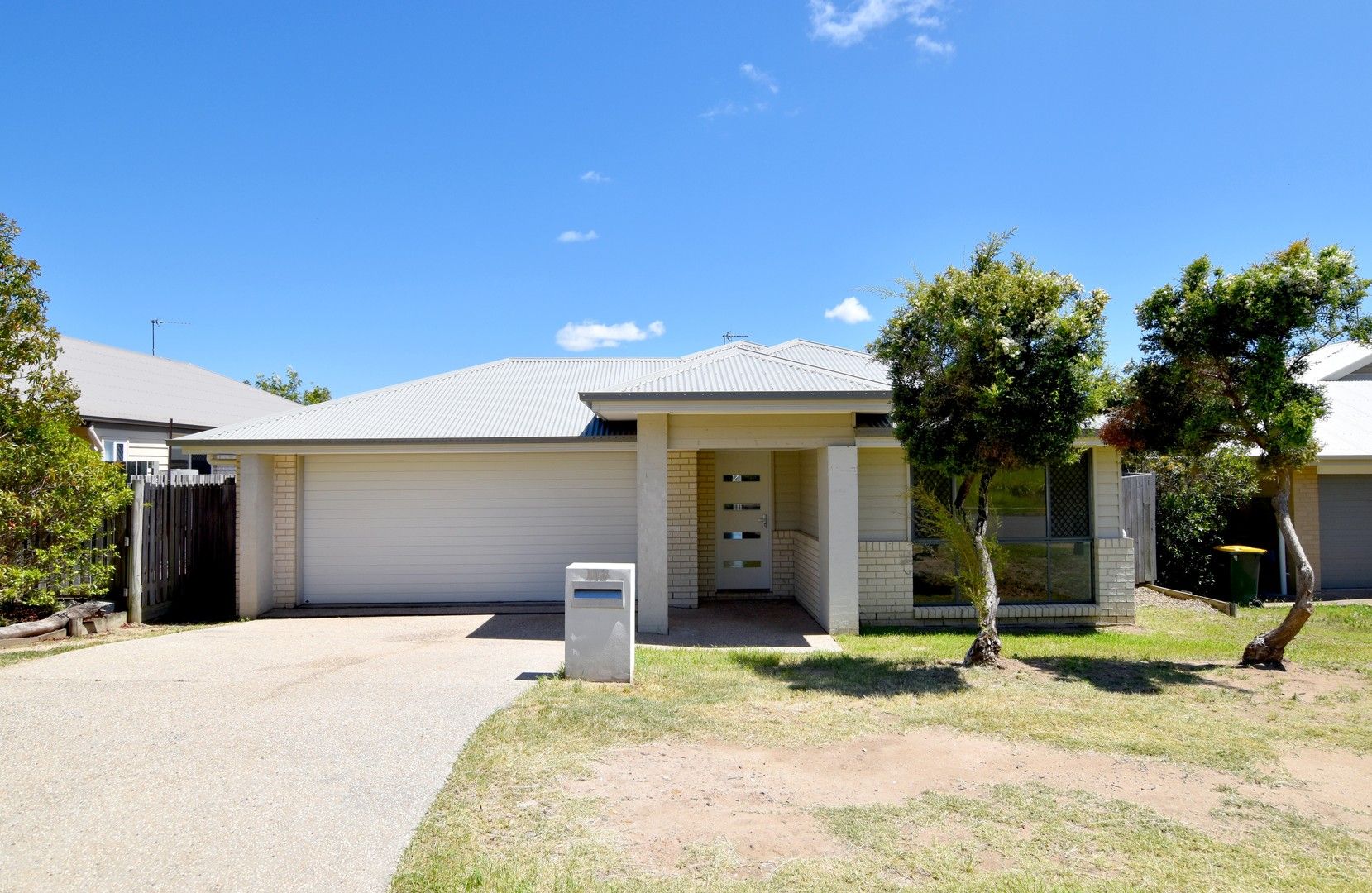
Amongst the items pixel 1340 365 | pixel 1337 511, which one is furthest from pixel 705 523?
pixel 1340 365

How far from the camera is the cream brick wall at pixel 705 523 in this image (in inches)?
502

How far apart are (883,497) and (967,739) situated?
5.17 m

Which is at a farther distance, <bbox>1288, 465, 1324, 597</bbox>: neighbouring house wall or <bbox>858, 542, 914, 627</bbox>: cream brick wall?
<bbox>1288, 465, 1324, 597</bbox>: neighbouring house wall

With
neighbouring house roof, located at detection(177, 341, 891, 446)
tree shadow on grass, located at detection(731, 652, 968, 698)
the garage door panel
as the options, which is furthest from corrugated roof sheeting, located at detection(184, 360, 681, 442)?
the garage door panel

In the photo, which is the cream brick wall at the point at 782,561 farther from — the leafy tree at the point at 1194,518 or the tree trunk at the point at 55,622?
the tree trunk at the point at 55,622

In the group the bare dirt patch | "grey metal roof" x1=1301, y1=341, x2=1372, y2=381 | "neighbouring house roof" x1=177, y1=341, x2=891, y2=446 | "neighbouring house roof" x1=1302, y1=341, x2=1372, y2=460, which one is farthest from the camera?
"grey metal roof" x1=1301, y1=341, x2=1372, y2=381

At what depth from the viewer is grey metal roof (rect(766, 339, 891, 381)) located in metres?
11.7

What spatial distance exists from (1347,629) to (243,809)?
1344 cm

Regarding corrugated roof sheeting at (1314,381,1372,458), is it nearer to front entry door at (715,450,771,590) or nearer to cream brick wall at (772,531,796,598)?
cream brick wall at (772,531,796,598)

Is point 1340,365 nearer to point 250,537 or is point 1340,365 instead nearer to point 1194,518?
point 1194,518

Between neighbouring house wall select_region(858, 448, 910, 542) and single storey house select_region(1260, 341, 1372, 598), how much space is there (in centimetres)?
797

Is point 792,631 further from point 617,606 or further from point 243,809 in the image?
point 243,809

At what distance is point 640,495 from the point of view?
33.0 ft

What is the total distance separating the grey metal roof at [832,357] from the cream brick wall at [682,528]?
2.24m
